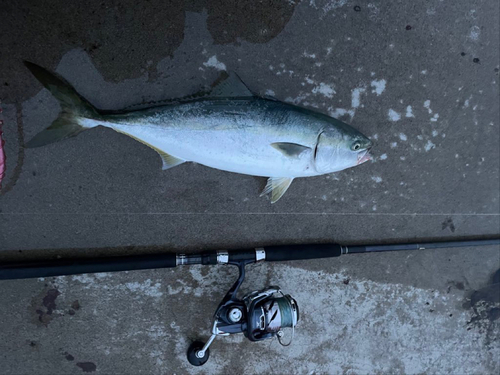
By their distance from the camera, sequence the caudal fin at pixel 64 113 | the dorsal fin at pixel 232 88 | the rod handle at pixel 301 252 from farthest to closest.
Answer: the rod handle at pixel 301 252 < the dorsal fin at pixel 232 88 < the caudal fin at pixel 64 113

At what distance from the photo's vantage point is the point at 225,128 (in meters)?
1.99

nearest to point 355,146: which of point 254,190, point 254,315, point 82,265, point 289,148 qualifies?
point 289,148

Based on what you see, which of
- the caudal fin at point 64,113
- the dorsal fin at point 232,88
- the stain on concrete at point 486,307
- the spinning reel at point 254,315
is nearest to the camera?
the caudal fin at point 64,113

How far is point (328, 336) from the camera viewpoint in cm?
269

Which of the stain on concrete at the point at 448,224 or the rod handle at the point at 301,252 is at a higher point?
the stain on concrete at the point at 448,224

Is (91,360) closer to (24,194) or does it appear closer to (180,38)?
(24,194)

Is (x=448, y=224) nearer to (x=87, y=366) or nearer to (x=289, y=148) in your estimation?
(x=289, y=148)

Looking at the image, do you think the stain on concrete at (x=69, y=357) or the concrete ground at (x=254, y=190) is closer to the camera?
the concrete ground at (x=254, y=190)

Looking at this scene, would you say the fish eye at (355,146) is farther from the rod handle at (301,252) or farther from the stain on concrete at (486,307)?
the stain on concrete at (486,307)

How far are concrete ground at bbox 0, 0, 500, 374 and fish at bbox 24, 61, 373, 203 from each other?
0.81 ft

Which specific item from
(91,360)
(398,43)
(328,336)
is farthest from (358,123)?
(91,360)

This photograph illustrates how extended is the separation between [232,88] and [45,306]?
2.06 m

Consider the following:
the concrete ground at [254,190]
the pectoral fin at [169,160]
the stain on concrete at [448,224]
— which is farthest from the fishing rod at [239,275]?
the stain on concrete at [448,224]

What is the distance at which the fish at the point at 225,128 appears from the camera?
77.3 inches
